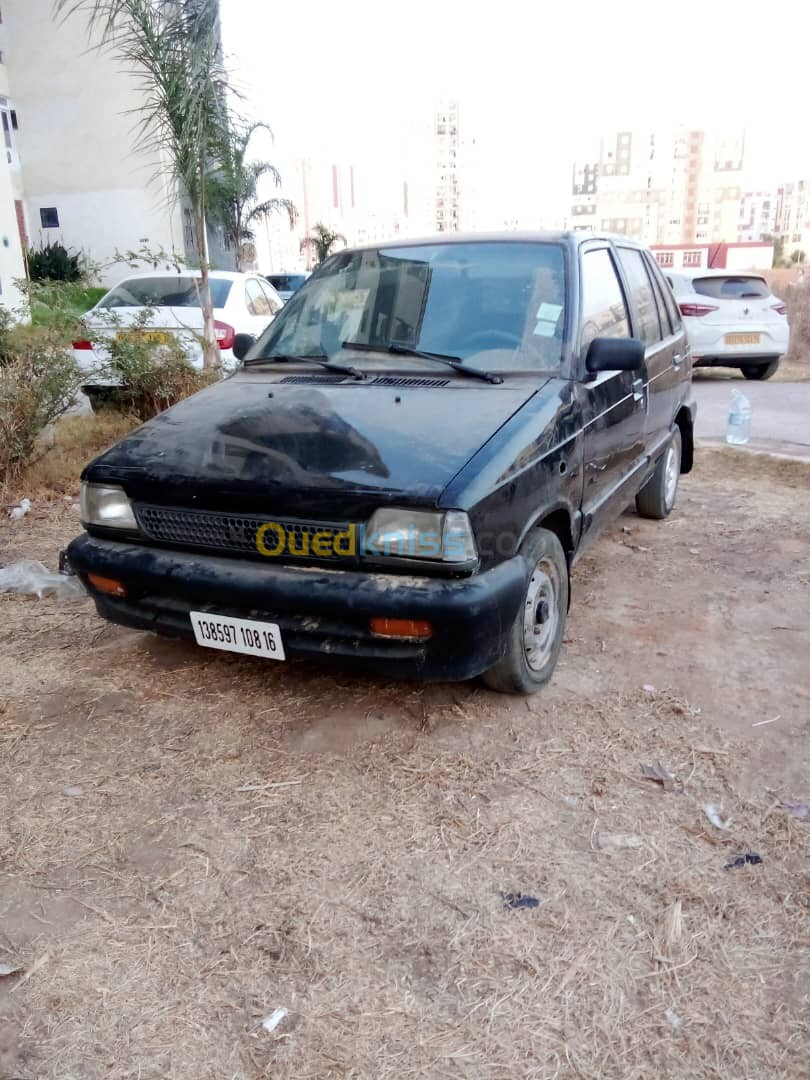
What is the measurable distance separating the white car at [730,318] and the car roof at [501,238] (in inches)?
317

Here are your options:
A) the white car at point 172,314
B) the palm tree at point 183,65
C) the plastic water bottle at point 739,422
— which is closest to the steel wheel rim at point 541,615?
the white car at point 172,314


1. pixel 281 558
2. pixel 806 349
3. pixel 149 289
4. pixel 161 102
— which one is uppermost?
pixel 161 102

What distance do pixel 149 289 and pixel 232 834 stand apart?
768 centimetres

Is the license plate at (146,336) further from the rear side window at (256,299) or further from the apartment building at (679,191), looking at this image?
the apartment building at (679,191)

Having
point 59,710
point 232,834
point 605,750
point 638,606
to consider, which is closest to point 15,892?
point 232,834

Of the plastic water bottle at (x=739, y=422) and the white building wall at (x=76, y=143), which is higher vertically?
the white building wall at (x=76, y=143)

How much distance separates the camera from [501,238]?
406cm

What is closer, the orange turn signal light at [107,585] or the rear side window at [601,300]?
the orange turn signal light at [107,585]

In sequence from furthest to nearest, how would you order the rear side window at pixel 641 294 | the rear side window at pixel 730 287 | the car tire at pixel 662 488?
the rear side window at pixel 730 287 < the car tire at pixel 662 488 < the rear side window at pixel 641 294

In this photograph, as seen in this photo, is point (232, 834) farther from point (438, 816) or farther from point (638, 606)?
point (638, 606)

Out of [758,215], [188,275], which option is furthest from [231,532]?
[758,215]

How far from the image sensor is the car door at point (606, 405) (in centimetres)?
376

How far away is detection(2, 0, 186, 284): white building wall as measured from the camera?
2820 cm

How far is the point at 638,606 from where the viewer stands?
14.6ft
